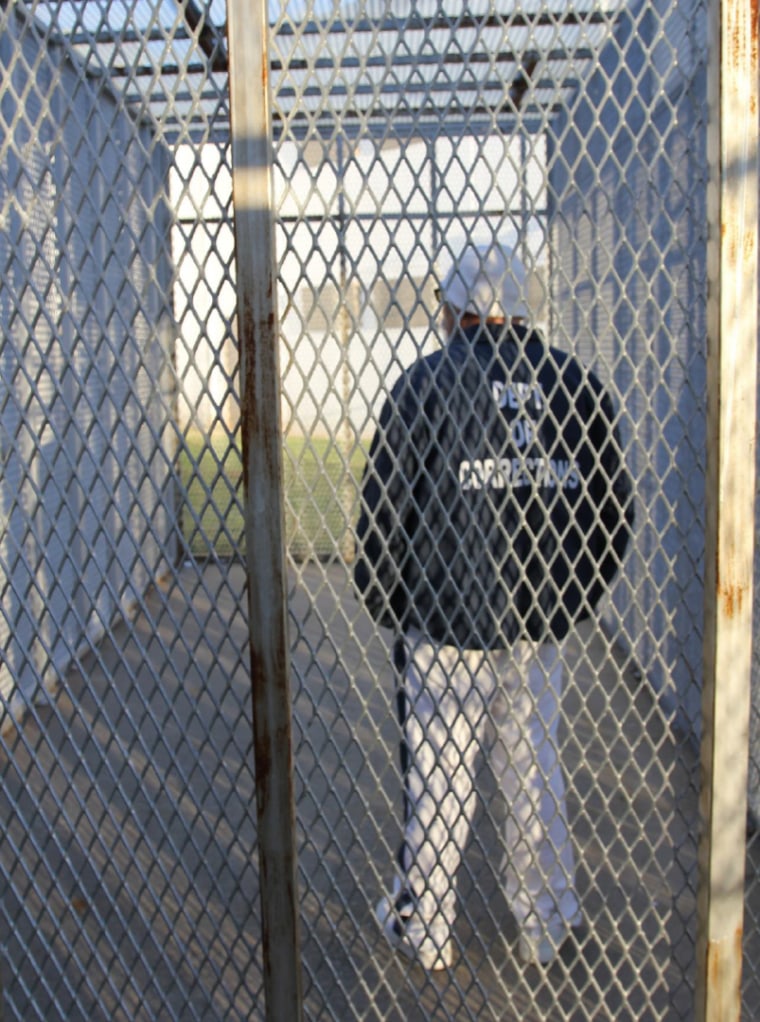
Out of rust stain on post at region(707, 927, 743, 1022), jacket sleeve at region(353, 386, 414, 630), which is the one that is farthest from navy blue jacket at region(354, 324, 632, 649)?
rust stain on post at region(707, 927, 743, 1022)

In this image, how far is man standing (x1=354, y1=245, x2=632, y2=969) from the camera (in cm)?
213

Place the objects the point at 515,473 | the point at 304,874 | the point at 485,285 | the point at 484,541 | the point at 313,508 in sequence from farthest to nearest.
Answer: the point at 313,508
the point at 485,285
the point at 304,874
the point at 515,473
the point at 484,541

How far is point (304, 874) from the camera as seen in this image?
2438 mm

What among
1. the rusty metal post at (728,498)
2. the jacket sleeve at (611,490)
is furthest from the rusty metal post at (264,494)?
the rusty metal post at (728,498)

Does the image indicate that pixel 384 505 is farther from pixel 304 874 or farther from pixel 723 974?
pixel 723 974

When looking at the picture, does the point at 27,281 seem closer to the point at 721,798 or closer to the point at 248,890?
the point at 721,798

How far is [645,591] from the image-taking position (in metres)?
5.42

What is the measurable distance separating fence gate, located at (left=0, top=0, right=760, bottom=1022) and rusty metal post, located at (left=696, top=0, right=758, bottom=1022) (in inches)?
2.4

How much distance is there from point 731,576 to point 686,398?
250cm

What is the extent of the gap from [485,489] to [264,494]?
18.2 inches

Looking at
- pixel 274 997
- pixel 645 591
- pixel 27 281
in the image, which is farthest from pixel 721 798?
pixel 645 591

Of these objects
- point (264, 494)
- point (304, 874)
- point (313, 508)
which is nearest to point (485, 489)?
point (264, 494)

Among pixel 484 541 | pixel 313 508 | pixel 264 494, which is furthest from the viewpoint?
pixel 313 508

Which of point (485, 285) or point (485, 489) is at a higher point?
point (485, 285)
